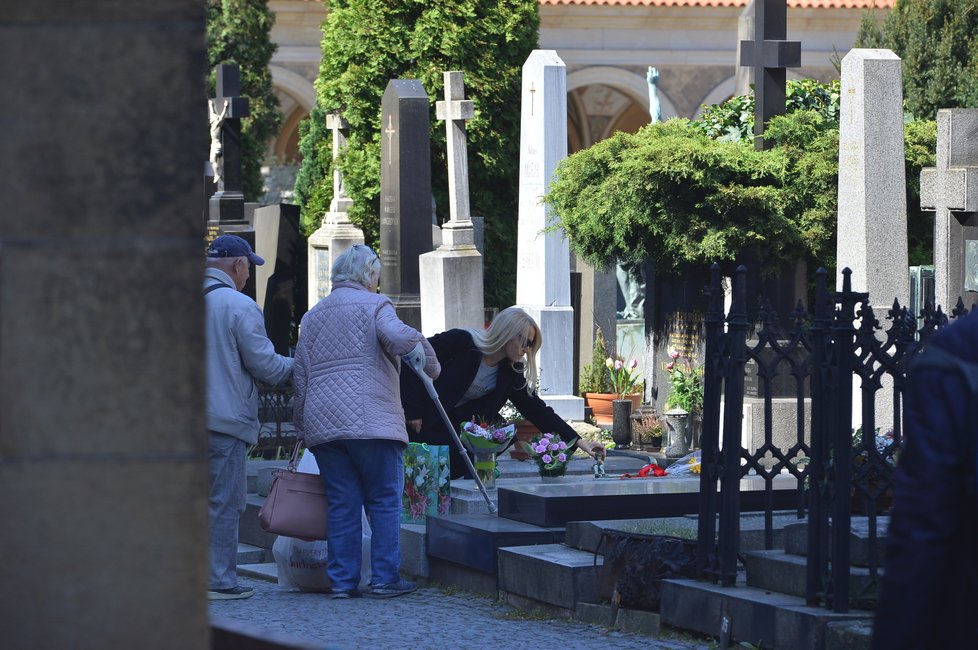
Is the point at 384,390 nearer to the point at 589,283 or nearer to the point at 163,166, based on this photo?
the point at 163,166

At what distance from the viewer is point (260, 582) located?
26.8 feet

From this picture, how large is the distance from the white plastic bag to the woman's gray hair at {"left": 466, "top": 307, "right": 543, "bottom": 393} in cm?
125

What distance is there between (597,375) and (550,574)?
7693 millimetres

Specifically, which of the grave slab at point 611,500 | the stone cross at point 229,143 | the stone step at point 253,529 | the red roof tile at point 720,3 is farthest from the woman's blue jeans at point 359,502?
the red roof tile at point 720,3

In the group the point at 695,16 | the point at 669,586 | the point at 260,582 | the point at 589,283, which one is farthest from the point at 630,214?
the point at 695,16

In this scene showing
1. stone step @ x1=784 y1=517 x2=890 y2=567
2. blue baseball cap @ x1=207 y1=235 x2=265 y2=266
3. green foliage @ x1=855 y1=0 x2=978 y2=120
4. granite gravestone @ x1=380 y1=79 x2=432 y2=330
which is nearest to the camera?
stone step @ x1=784 y1=517 x2=890 y2=567

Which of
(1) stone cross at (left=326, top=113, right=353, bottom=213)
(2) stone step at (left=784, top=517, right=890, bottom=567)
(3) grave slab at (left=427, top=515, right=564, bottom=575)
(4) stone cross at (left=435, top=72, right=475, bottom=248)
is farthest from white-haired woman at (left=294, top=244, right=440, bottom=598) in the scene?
(1) stone cross at (left=326, top=113, right=353, bottom=213)

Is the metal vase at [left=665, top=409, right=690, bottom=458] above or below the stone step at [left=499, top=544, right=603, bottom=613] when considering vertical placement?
above

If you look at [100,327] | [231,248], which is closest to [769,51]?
[231,248]

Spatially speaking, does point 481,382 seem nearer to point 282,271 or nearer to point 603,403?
point 603,403

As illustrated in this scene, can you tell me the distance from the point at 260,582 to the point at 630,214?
18.3 ft

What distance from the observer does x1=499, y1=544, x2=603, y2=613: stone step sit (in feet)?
21.7

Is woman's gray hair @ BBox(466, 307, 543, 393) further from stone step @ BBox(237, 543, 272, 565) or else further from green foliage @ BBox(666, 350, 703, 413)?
green foliage @ BBox(666, 350, 703, 413)

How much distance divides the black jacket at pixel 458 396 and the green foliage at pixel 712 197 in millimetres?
4428
